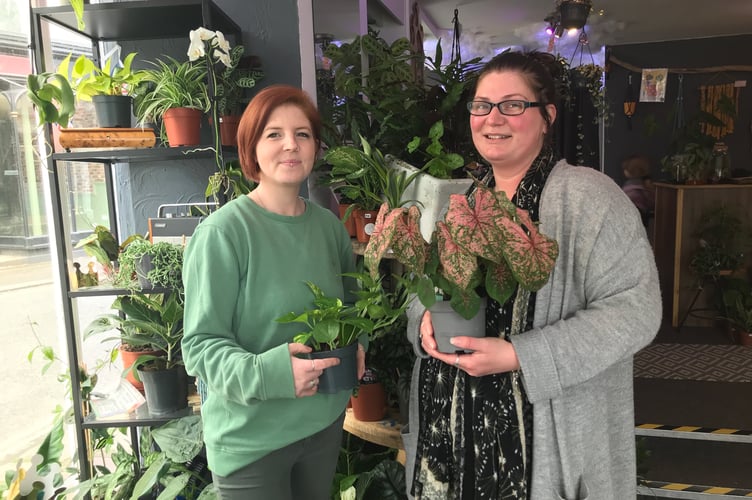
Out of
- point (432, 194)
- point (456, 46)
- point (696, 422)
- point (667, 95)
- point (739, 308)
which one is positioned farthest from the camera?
point (667, 95)

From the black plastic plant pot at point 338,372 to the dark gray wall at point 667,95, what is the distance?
6834 mm

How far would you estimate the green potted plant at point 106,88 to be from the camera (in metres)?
1.75

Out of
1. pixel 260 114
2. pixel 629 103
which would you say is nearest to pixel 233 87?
pixel 260 114

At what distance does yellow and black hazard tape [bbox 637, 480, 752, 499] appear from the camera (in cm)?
226

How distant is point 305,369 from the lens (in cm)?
113

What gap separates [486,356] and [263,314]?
0.48m

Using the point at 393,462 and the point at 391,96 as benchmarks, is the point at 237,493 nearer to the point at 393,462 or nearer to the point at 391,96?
the point at 393,462

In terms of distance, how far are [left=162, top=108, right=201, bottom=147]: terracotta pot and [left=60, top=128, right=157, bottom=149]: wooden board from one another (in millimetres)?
62

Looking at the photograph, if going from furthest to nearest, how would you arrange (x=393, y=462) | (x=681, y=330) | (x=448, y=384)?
1. (x=681, y=330)
2. (x=393, y=462)
3. (x=448, y=384)

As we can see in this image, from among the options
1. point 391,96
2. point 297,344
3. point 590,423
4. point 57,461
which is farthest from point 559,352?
point 57,461

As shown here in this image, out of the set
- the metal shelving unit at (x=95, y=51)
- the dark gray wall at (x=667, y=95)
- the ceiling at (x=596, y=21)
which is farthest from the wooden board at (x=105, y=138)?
the dark gray wall at (x=667, y=95)

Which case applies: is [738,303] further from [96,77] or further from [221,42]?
[96,77]

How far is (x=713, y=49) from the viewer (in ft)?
22.4

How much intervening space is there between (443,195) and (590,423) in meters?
0.67
